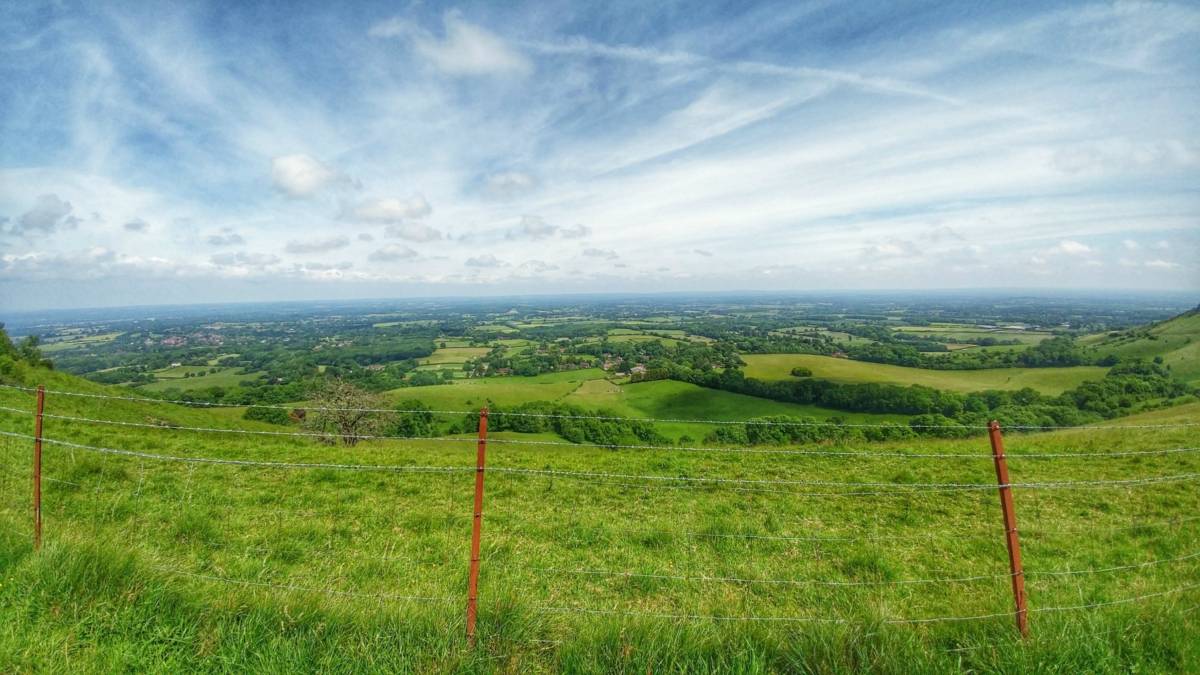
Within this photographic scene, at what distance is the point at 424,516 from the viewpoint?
22.8 feet

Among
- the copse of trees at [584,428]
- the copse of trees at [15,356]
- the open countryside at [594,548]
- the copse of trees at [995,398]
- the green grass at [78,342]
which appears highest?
the copse of trees at [15,356]

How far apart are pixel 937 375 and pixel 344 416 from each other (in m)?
61.4

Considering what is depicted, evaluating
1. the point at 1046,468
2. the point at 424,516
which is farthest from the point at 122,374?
the point at 1046,468

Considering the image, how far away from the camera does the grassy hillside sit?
43.6 m

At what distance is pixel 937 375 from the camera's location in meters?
53.1

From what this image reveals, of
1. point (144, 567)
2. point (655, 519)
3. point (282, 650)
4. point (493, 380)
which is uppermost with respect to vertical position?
point (144, 567)

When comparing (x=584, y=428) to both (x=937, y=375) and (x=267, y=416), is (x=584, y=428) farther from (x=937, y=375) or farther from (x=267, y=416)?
(x=937, y=375)

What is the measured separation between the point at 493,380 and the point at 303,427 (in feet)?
123

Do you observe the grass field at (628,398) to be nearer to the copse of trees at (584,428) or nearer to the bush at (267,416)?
the copse of trees at (584,428)

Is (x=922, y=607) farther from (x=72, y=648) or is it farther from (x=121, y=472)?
(x=121, y=472)

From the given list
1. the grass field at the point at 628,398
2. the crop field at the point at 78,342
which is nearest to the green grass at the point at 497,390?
the grass field at the point at 628,398

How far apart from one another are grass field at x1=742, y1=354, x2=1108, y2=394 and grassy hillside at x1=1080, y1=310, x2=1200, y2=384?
5.09 m

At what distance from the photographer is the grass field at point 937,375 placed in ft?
155

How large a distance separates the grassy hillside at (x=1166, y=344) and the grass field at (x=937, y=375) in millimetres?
5094
